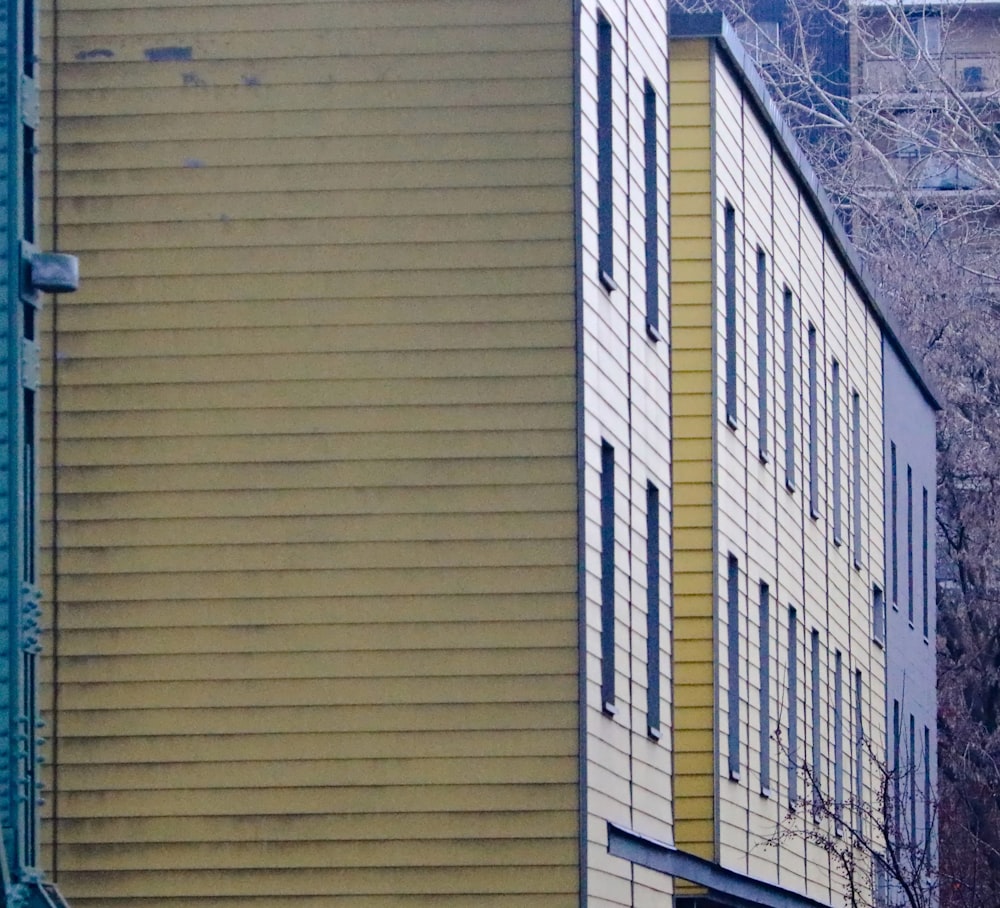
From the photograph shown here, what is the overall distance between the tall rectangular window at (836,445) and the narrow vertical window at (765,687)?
594 cm

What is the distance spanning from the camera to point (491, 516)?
18391 millimetres

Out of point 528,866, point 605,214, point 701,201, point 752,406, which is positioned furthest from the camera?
point 752,406

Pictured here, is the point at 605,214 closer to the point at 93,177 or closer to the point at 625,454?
the point at 625,454

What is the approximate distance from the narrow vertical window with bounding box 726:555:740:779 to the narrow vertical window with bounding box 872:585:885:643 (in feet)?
39.1

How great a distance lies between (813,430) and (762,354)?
4.38 meters

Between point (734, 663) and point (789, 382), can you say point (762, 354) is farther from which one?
point (734, 663)

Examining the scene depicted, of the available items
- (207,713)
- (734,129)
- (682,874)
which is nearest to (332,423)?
(207,713)

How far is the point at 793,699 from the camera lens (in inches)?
1189

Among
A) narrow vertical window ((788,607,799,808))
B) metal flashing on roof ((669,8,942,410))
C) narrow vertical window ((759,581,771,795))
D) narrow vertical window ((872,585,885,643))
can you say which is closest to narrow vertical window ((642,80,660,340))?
metal flashing on roof ((669,8,942,410))

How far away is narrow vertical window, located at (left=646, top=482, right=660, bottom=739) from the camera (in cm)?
2197

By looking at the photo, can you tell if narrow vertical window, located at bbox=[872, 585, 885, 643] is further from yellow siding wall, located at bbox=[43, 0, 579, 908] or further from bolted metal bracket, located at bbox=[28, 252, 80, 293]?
bolted metal bracket, located at bbox=[28, 252, 80, 293]

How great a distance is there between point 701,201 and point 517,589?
780 centimetres

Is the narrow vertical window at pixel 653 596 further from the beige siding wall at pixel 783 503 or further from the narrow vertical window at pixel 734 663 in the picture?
the narrow vertical window at pixel 734 663

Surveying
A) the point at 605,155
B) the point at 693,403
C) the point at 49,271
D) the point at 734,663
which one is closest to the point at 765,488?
the point at 734,663
